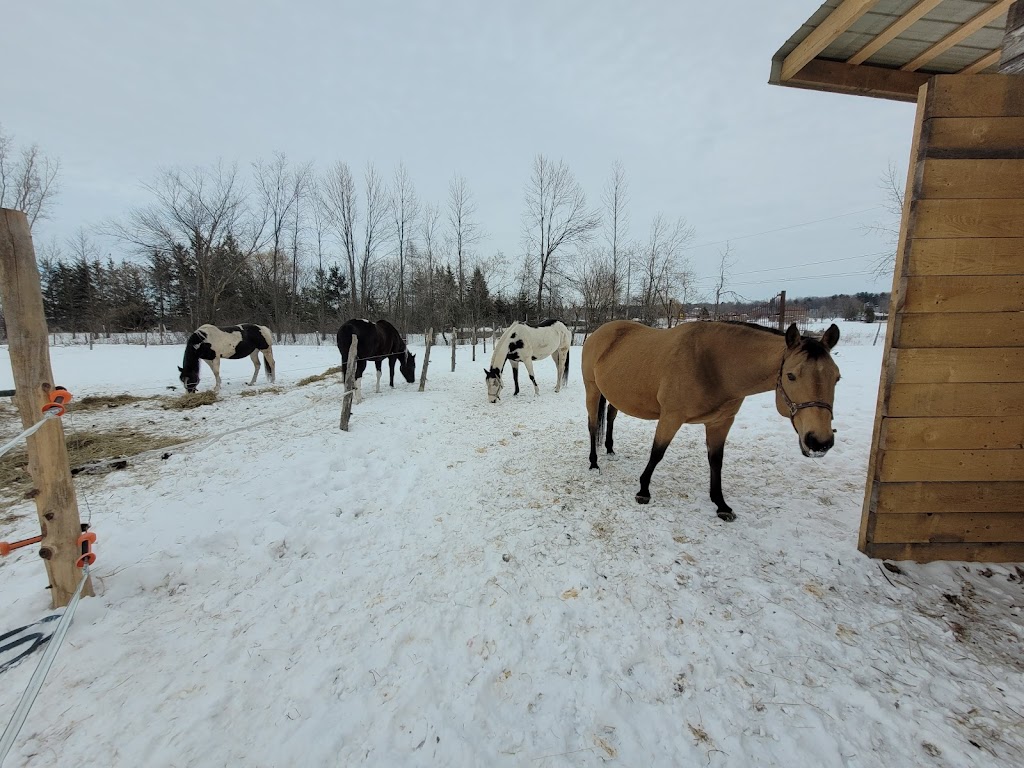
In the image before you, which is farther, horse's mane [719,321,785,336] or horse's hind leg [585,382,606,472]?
horse's hind leg [585,382,606,472]

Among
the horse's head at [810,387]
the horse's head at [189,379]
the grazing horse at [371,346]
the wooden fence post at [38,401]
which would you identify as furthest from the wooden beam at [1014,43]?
the horse's head at [189,379]

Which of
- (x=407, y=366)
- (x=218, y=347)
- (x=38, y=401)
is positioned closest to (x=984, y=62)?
(x=38, y=401)

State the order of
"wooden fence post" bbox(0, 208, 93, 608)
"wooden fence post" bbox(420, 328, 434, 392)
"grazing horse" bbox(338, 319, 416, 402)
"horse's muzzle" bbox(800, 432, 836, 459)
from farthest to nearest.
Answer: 1. "wooden fence post" bbox(420, 328, 434, 392)
2. "grazing horse" bbox(338, 319, 416, 402)
3. "horse's muzzle" bbox(800, 432, 836, 459)
4. "wooden fence post" bbox(0, 208, 93, 608)

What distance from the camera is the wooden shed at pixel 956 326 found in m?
2.11

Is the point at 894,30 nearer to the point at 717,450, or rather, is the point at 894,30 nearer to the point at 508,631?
the point at 717,450

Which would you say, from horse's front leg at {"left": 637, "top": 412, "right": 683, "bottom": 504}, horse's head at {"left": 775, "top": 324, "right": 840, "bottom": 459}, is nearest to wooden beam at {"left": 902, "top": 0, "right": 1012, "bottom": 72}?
horse's head at {"left": 775, "top": 324, "right": 840, "bottom": 459}

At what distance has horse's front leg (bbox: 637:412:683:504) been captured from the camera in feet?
11.1

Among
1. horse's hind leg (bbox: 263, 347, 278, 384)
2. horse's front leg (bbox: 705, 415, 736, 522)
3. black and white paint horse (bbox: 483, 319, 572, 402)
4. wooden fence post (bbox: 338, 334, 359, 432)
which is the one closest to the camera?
horse's front leg (bbox: 705, 415, 736, 522)

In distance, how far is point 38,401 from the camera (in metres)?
1.94

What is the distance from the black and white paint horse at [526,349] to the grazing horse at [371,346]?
8.03 feet

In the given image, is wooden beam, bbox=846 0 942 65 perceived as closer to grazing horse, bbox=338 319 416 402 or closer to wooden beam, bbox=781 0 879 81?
wooden beam, bbox=781 0 879 81

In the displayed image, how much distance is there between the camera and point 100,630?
1985 millimetres

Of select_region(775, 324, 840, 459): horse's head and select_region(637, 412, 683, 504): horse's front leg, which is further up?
select_region(775, 324, 840, 459): horse's head

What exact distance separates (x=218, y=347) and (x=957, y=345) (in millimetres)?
12118
